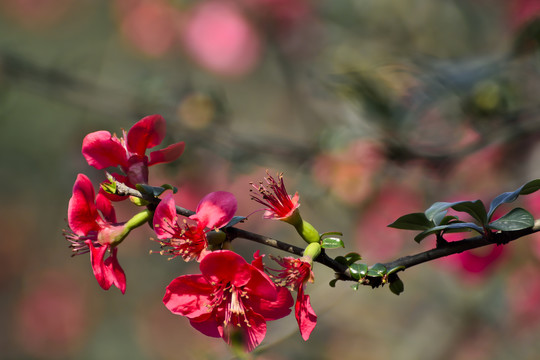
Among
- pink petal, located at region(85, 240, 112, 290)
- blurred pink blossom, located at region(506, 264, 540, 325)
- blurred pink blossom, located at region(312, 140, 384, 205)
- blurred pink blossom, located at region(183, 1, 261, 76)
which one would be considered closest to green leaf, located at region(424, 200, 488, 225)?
pink petal, located at region(85, 240, 112, 290)

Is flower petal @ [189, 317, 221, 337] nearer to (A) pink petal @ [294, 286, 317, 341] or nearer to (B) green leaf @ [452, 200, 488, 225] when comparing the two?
(A) pink petal @ [294, 286, 317, 341]

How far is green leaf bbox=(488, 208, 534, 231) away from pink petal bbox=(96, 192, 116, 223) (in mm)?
386

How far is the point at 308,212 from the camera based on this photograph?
259cm

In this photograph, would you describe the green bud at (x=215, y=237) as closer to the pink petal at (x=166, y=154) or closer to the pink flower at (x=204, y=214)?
the pink flower at (x=204, y=214)

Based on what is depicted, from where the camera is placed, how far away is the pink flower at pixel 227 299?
52cm

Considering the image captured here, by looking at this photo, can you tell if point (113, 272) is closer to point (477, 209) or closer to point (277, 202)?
point (277, 202)

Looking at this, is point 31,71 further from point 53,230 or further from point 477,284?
point 53,230

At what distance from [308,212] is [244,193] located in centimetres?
33

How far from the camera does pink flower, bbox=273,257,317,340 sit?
0.52m

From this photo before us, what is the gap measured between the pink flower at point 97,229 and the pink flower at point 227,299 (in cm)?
7

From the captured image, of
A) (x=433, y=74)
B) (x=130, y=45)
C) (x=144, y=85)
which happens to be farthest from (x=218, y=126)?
(x=130, y=45)

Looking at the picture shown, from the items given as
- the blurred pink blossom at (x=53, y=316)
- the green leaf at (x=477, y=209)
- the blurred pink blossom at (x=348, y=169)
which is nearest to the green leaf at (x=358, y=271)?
the green leaf at (x=477, y=209)

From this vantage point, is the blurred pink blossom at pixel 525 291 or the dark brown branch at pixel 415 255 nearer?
the dark brown branch at pixel 415 255

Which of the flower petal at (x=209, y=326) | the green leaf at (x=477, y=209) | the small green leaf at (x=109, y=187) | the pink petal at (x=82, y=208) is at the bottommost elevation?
the flower petal at (x=209, y=326)
